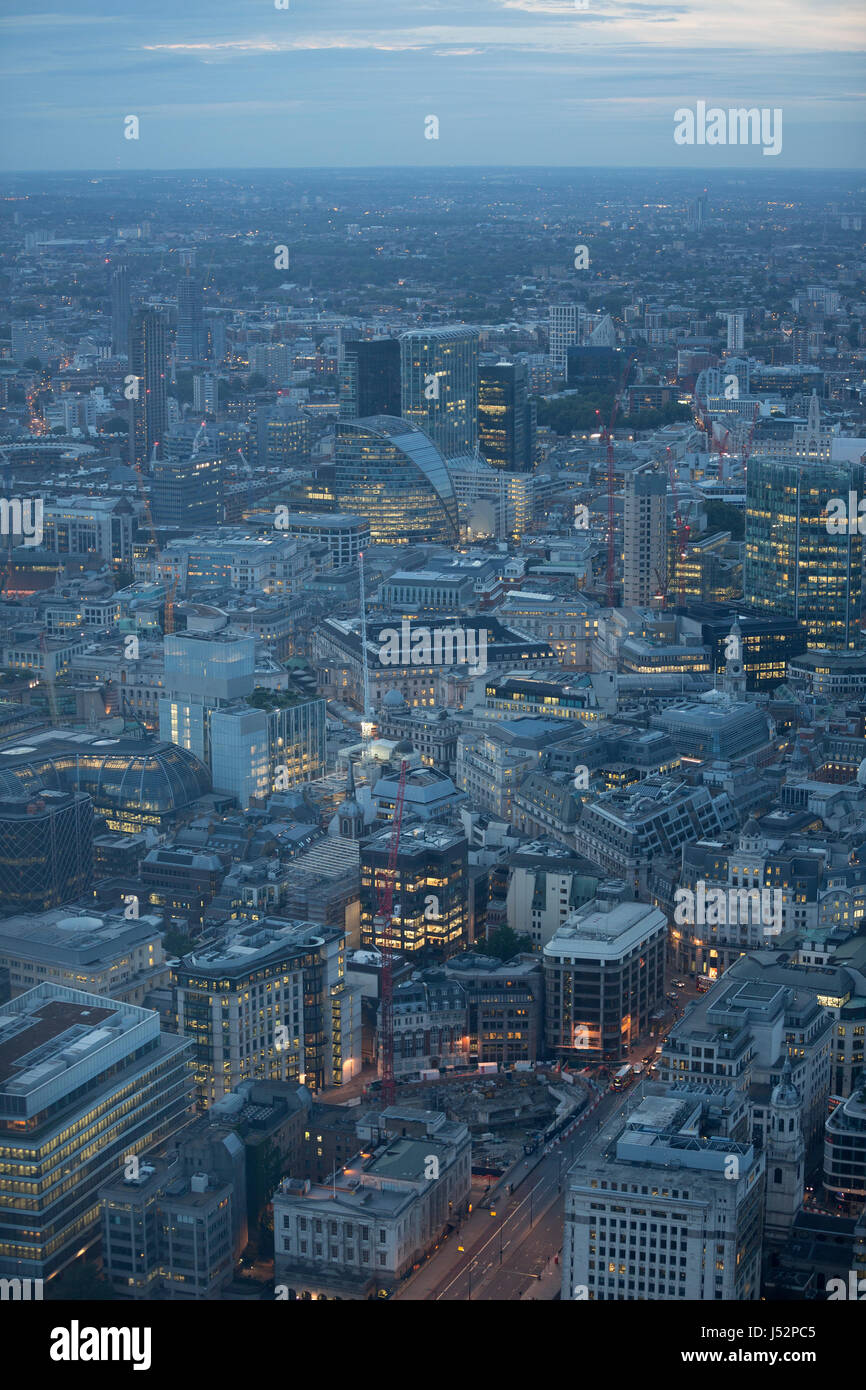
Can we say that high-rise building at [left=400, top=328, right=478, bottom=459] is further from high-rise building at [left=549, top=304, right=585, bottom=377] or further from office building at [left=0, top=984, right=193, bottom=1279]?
office building at [left=0, top=984, right=193, bottom=1279]

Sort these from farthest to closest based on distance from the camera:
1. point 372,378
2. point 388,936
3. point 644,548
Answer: point 372,378
point 644,548
point 388,936

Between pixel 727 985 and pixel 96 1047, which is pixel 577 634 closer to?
pixel 727 985

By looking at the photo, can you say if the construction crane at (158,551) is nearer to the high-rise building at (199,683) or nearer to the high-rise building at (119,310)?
the high-rise building at (199,683)

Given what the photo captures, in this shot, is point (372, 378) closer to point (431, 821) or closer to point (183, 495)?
point (183, 495)

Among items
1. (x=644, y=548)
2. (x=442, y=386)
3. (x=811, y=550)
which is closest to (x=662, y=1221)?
(x=811, y=550)

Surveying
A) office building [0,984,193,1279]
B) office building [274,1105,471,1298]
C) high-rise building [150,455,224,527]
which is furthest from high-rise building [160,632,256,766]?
high-rise building [150,455,224,527]

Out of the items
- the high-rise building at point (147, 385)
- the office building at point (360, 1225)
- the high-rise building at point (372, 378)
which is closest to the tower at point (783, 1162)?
the office building at point (360, 1225)
